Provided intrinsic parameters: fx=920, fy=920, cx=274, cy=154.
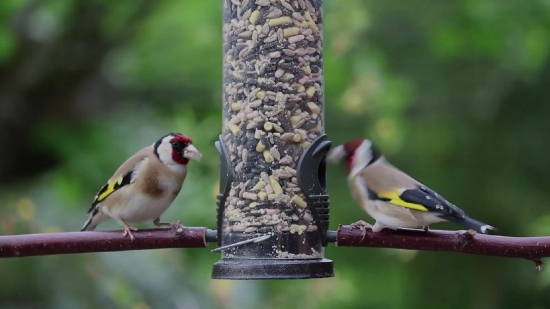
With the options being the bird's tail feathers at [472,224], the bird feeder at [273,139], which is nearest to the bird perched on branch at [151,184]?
the bird feeder at [273,139]

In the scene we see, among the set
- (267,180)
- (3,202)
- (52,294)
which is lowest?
(52,294)

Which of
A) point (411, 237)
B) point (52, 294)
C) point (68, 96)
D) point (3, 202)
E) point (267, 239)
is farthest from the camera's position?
point (68, 96)

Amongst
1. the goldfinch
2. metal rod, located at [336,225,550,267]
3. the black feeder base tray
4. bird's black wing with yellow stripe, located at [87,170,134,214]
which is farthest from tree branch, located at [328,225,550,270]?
bird's black wing with yellow stripe, located at [87,170,134,214]

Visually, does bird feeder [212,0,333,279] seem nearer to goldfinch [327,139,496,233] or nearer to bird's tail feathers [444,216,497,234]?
goldfinch [327,139,496,233]

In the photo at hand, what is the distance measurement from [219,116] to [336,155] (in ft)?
9.27

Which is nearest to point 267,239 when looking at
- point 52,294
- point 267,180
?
point 267,180

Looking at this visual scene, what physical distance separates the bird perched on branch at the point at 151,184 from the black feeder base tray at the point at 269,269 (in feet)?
2.94

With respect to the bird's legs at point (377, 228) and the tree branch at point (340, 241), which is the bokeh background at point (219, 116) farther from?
the bird's legs at point (377, 228)

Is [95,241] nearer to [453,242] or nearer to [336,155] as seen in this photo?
[336,155]

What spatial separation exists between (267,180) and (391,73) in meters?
4.10

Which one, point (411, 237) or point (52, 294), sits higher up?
point (411, 237)

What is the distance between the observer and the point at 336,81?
28.8 feet

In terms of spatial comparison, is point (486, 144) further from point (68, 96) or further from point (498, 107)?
point (68, 96)

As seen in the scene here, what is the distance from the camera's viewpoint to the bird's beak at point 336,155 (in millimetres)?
5480
